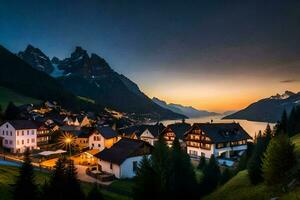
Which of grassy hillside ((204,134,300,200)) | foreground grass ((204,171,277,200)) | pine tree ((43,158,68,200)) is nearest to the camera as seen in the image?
grassy hillside ((204,134,300,200))

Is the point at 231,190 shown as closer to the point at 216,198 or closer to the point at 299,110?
the point at 216,198

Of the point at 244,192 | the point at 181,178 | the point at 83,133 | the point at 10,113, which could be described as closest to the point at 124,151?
the point at 181,178

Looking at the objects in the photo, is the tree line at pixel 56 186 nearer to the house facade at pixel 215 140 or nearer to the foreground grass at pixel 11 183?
the foreground grass at pixel 11 183

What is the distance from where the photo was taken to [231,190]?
36.7 meters

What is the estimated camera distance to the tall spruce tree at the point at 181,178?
40.6 metres

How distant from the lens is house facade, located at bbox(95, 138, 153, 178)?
214ft

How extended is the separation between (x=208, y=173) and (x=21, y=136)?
210 ft

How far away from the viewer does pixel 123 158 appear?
2601 inches

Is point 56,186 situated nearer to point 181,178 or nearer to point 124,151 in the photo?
point 181,178

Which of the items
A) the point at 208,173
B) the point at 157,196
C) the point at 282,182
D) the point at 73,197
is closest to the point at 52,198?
the point at 73,197

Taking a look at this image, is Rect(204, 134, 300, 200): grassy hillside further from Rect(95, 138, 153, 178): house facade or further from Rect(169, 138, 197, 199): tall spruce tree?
Rect(95, 138, 153, 178): house facade

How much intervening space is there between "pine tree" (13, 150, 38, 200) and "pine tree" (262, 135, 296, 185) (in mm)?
21748

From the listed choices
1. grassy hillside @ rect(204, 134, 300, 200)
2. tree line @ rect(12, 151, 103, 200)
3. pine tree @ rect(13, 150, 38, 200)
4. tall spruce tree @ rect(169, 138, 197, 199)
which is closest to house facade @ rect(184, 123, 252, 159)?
tall spruce tree @ rect(169, 138, 197, 199)

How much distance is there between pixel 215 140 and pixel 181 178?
54.1 m
